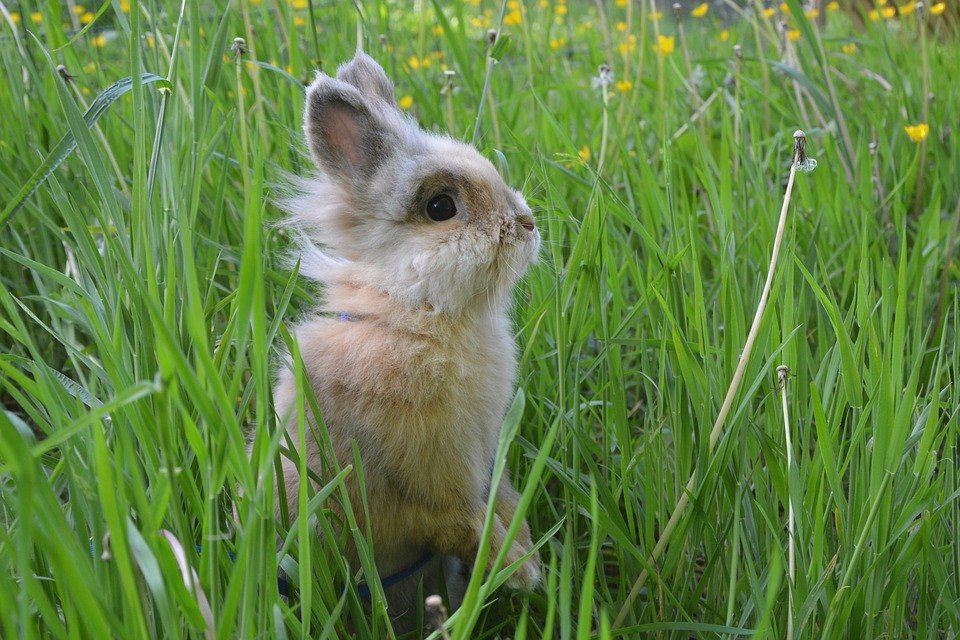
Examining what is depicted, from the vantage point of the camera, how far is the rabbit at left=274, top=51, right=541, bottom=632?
1615 millimetres

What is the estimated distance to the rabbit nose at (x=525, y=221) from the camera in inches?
72.2

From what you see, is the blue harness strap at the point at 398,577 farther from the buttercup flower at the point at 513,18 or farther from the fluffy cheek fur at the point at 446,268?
the buttercup flower at the point at 513,18

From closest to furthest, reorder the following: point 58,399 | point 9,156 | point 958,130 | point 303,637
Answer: point 303,637
point 58,399
point 9,156
point 958,130

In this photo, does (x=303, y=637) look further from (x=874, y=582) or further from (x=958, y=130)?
(x=958, y=130)

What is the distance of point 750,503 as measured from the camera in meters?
1.68

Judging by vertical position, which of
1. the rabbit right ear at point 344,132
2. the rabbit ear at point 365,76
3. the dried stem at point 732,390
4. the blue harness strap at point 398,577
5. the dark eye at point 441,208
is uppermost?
the rabbit ear at point 365,76

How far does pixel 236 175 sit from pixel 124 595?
1.64m

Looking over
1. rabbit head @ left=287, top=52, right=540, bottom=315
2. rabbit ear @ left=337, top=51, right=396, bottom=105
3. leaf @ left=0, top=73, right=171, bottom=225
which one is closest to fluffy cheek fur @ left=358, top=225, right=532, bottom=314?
rabbit head @ left=287, top=52, right=540, bottom=315

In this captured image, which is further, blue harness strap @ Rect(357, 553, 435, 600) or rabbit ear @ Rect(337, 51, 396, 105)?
rabbit ear @ Rect(337, 51, 396, 105)

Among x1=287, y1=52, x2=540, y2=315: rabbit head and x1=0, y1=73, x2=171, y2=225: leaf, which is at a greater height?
x1=0, y1=73, x2=171, y2=225: leaf

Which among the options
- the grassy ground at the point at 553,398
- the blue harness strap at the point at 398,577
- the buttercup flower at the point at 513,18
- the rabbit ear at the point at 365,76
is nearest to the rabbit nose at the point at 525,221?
the grassy ground at the point at 553,398

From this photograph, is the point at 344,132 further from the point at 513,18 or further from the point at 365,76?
the point at 513,18

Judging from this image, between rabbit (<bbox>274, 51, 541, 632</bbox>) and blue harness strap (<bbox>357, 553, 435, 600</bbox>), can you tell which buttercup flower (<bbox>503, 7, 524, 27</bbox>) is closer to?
rabbit (<bbox>274, 51, 541, 632</bbox>)

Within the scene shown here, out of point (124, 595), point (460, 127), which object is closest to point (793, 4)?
point (460, 127)
